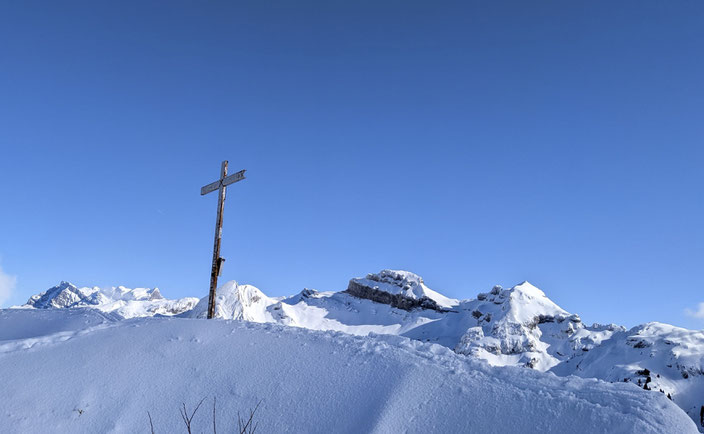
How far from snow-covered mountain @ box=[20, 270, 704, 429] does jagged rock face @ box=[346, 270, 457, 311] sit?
0.34m

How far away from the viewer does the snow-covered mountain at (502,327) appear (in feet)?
154

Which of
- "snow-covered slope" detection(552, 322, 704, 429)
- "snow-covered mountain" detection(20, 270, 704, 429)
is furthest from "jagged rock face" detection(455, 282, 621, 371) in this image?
"snow-covered slope" detection(552, 322, 704, 429)

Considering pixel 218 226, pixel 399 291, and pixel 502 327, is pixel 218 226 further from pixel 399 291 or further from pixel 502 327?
pixel 399 291

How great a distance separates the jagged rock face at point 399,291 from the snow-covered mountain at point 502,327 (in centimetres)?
34

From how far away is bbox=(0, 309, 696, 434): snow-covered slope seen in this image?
5703 mm

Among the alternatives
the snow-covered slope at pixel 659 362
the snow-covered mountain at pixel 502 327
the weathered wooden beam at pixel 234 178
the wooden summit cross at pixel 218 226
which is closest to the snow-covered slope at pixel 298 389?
the wooden summit cross at pixel 218 226

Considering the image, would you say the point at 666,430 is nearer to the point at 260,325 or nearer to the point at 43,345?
the point at 260,325

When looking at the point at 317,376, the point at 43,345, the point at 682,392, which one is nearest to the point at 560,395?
the point at 317,376

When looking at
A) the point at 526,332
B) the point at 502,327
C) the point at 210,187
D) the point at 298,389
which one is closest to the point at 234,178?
the point at 210,187

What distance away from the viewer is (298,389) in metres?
6.88

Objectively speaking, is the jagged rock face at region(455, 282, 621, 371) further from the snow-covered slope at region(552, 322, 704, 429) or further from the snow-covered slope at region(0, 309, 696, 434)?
the snow-covered slope at region(0, 309, 696, 434)

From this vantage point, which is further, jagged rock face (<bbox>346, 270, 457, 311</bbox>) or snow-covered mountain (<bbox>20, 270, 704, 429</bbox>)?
jagged rock face (<bbox>346, 270, 457, 311</bbox>)

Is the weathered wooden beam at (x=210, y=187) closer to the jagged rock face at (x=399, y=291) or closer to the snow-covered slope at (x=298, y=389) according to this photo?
the snow-covered slope at (x=298, y=389)

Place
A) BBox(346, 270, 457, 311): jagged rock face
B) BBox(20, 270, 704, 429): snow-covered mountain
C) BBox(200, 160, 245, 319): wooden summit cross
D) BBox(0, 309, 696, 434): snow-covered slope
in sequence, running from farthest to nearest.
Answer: BBox(346, 270, 457, 311): jagged rock face → BBox(20, 270, 704, 429): snow-covered mountain → BBox(200, 160, 245, 319): wooden summit cross → BBox(0, 309, 696, 434): snow-covered slope
